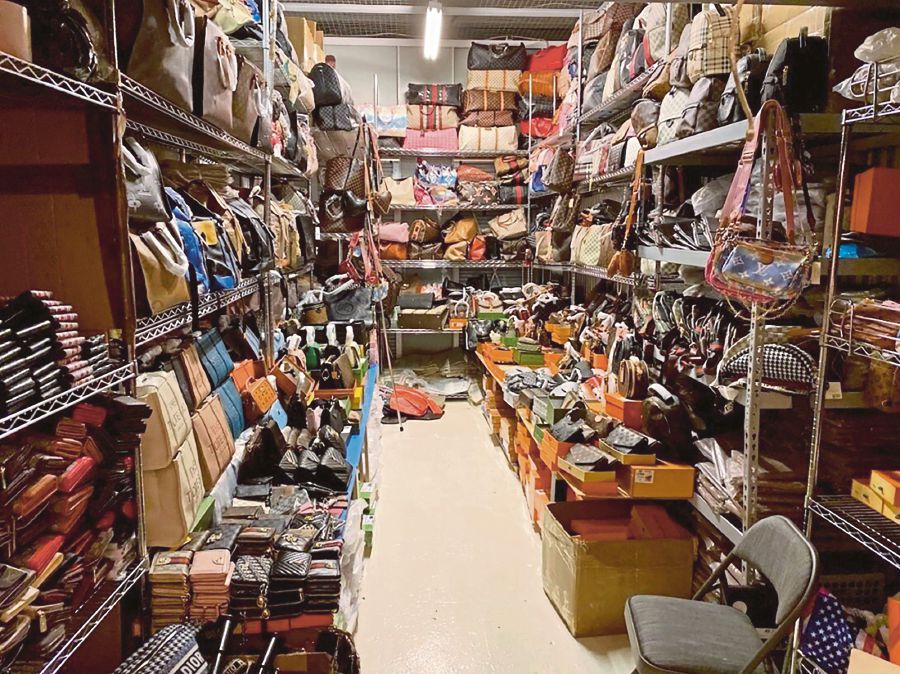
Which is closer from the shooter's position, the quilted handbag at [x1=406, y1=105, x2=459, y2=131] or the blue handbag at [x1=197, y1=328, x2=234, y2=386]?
the blue handbag at [x1=197, y1=328, x2=234, y2=386]

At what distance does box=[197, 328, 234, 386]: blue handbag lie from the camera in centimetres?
254

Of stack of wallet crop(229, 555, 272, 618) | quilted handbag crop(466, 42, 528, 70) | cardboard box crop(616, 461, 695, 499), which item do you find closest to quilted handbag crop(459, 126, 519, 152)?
quilted handbag crop(466, 42, 528, 70)

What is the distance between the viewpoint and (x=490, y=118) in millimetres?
6855

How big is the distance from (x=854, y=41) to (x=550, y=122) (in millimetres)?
4837

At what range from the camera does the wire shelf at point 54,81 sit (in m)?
1.08

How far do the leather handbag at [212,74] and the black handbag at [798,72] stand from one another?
1.91m

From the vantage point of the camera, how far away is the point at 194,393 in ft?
7.53

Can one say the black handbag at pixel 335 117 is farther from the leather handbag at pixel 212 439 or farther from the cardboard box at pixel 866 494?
the cardboard box at pixel 866 494

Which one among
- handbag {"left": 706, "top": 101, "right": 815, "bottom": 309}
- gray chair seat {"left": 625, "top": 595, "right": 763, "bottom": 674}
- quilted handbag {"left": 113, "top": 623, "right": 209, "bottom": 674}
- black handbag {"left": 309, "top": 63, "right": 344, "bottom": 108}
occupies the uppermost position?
black handbag {"left": 309, "top": 63, "right": 344, "bottom": 108}

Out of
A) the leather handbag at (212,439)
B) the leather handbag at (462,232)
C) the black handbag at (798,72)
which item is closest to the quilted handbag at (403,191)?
the leather handbag at (462,232)

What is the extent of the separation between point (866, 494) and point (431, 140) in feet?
19.1

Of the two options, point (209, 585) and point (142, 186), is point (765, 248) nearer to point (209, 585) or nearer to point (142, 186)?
point (142, 186)

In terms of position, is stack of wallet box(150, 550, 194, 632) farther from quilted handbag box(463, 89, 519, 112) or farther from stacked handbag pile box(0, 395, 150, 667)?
quilted handbag box(463, 89, 519, 112)

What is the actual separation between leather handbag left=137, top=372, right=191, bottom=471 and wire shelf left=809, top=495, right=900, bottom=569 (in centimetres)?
196
